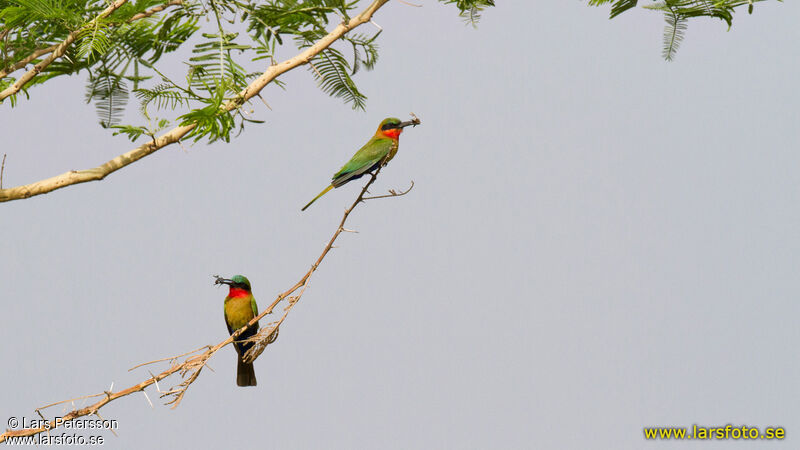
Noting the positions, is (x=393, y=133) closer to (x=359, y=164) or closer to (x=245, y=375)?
(x=359, y=164)

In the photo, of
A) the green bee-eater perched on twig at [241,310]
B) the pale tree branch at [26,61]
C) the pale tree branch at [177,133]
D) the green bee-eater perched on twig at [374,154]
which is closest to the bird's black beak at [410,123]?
the green bee-eater perched on twig at [374,154]

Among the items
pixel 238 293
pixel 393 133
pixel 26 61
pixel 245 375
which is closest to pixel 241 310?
pixel 238 293

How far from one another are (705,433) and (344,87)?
2.80 meters

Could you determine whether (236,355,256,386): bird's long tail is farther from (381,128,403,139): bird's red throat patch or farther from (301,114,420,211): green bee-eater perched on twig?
(381,128,403,139): bird's red throat patch

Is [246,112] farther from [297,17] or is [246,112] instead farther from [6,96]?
[6,96]

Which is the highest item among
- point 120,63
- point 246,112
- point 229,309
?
point 120,63

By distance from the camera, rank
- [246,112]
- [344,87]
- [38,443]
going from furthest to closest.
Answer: [344,87]
[246,112]
[38,443]

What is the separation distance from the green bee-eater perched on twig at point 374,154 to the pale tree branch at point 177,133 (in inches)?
22.1

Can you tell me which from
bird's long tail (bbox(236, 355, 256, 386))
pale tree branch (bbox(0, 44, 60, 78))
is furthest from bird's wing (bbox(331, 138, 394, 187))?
pale tree branch (bbox(0, 44, 60, 78))

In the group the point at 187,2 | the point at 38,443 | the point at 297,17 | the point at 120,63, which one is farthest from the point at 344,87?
the point at 38,443

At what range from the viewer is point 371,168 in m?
4.67

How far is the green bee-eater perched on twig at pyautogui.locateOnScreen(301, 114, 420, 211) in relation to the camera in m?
4.60

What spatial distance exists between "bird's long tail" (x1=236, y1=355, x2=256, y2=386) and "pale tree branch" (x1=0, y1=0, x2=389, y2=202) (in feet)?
4.38

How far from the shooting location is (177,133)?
4680 millimetres
